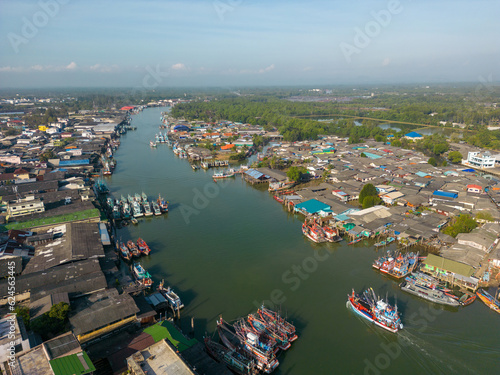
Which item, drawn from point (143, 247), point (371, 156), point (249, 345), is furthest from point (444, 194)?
point (143, 247)

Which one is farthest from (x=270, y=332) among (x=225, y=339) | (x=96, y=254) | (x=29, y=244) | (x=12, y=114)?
(x=12, y=114)

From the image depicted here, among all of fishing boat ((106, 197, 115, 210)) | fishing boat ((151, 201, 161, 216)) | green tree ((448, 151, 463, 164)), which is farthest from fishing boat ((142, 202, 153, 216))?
green tree ((448, 151, 463, 164))

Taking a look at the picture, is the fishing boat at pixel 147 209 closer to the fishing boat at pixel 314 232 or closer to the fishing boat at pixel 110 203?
the fishing boat at pixel 110 203

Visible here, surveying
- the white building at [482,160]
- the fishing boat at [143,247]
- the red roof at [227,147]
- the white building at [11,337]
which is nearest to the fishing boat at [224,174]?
the red roof at [227,147]

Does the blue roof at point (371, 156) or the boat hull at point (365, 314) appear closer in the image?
the boat hull at point (365, 314)

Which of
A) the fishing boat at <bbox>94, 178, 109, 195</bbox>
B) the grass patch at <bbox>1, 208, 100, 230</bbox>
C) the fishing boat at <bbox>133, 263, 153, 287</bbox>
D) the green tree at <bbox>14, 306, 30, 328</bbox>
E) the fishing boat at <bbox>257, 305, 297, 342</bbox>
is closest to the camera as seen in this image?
the green tree at <bbox>14, 306, 30, 328</bbox>

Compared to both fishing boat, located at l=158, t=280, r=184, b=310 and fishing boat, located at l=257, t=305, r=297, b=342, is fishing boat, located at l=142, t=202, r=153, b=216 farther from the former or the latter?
fishing boat, located at l=257, t=305, r=297, b=342
